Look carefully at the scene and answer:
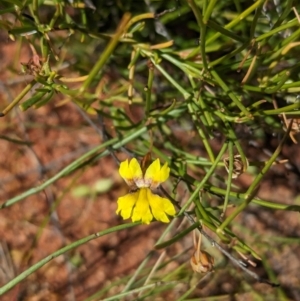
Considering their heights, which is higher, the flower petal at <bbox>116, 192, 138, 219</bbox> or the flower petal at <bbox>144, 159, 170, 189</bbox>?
the flower petal at <bbox>144, 159, 170, 189</bbox>

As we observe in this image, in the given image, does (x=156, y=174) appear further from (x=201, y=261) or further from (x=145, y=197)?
→ (x=201, y=261)

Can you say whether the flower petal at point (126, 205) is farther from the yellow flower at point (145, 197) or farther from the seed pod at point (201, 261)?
the seed pod at point (201, 261)

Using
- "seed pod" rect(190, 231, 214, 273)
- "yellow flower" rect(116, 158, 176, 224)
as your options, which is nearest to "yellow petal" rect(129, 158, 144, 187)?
"yellow flower" rect(116, 158, 176, 224)

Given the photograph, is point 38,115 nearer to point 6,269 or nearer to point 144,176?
point 6,269

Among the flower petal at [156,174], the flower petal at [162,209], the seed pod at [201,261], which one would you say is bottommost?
the seed pod at [201,261]

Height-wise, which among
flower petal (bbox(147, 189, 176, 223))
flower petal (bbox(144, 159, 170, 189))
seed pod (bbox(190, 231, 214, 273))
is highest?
flower petal (bbox(144, 159, 170, 189))

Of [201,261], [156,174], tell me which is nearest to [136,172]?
[156,174]

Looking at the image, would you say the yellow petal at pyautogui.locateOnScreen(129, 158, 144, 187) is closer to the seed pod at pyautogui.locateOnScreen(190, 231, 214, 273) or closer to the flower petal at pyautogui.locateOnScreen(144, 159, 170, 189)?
the flower petal at pyautogui.locateOnScreen(144, 159, 170, 189)

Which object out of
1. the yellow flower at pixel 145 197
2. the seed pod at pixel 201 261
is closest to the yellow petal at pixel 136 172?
the yellow flower at pixel 145 197
